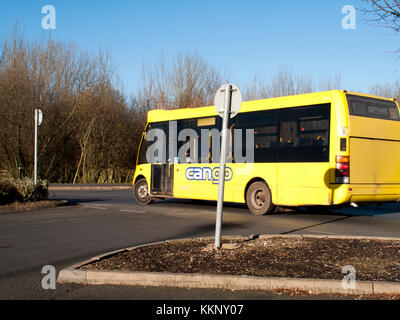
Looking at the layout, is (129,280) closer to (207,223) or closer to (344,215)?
(207,223)

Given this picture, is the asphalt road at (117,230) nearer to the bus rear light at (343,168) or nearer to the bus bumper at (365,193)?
→ the bus bumper at (365,193)

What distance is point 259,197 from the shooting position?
14133 millimetres

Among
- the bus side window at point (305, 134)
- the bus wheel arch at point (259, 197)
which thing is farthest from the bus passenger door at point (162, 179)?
the bus side window at point (305, 134)

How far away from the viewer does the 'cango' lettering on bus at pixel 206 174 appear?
48.5 feet

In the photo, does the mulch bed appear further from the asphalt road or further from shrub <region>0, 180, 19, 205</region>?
shrub <region>0, 180, 19, 205</region>

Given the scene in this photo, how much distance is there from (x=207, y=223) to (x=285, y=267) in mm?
5762

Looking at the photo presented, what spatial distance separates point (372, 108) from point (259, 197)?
12.8ft

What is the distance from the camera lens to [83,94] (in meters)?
32.1

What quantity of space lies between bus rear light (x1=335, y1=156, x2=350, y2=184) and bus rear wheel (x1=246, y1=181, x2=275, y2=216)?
240 cm

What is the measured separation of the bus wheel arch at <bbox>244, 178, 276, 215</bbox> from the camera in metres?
13.7

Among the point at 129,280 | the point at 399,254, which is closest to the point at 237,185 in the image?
the point at 399,254

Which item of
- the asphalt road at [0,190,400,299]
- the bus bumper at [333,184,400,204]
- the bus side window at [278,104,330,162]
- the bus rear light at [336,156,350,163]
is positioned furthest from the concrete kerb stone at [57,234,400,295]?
the bus side window at [278,104,330,162]

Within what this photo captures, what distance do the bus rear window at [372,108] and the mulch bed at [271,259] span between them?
457 centimetres

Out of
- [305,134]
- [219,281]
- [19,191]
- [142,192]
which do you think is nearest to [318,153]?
[305,134]
